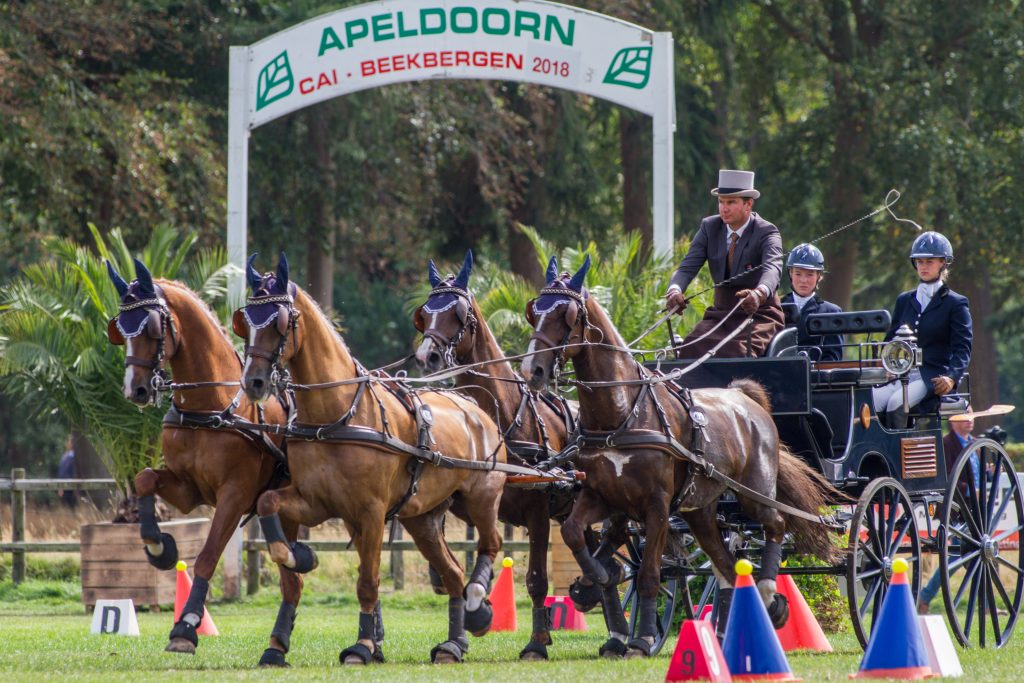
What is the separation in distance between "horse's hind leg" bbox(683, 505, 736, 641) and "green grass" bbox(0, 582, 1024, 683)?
1.70ft

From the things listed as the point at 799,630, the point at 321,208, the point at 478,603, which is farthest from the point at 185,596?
the point at 321,208

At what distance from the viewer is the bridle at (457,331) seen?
9781 millimetres

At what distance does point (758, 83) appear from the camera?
29953mm

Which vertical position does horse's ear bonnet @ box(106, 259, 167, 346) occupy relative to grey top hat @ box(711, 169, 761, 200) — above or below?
below

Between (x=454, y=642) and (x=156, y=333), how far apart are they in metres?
2.61

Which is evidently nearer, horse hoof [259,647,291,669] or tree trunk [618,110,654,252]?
horse hoof [259,647,291,669]

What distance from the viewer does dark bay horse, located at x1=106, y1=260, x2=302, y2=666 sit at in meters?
8.98

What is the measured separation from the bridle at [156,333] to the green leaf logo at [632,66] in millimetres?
7684

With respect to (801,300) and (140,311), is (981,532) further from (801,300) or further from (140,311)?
(140,311)

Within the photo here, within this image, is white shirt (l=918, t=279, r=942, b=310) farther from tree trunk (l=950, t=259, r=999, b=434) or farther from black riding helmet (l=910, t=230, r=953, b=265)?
tree trunk (l=950, t=259, r=999, b=434)

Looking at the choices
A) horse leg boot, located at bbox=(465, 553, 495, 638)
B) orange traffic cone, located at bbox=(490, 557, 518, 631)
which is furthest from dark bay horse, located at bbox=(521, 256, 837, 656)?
orange traffic cone, located at bbox=(490, 557, 518, 631)

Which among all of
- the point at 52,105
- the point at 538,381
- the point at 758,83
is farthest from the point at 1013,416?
the point at 538,381

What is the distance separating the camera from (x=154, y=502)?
365 inches

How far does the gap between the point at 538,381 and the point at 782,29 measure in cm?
2117
